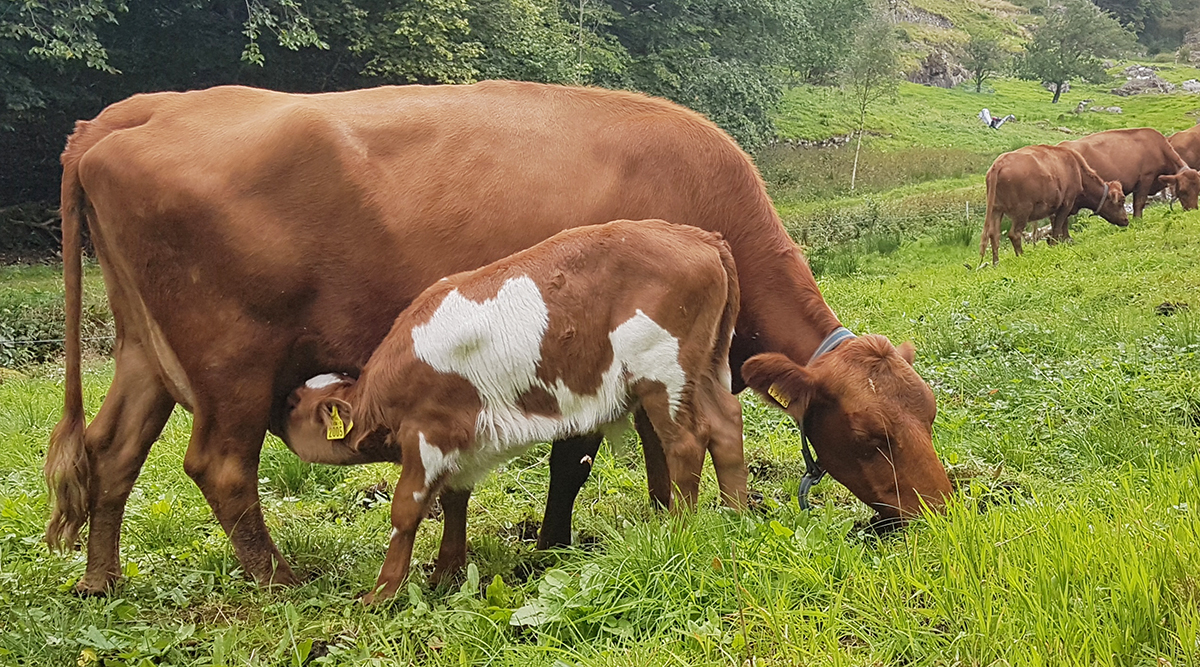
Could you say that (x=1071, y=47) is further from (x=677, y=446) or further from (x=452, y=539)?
(x=452, y=539)

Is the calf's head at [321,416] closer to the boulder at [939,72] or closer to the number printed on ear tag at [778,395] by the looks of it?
the number printed on ear tag at [778,395]

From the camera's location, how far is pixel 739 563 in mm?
2904

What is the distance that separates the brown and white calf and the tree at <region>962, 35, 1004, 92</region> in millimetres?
59940

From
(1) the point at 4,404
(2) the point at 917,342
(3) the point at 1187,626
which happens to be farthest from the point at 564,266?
(1) the point at 4,404

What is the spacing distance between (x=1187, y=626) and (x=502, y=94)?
10.6 feet

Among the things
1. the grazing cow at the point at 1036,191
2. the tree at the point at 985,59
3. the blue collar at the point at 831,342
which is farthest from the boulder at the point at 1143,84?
the blue collar at the point at 831,342

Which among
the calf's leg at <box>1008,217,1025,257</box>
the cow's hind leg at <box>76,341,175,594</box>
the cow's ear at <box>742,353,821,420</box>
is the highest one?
the cow's ear at <box>742,353,821,420</box>

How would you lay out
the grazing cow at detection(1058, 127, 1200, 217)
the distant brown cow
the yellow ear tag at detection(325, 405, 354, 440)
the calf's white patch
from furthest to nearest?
the distant brown cow, the grazing cow at detection(1058, 127, 1200, 217), the yellow ear tag at detection(325, 405, 354, 440), the calf's white patch

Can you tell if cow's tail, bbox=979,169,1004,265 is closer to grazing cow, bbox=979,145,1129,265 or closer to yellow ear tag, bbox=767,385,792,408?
grazing cow, bbox=979,145,1129,265

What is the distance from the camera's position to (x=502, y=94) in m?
4.09

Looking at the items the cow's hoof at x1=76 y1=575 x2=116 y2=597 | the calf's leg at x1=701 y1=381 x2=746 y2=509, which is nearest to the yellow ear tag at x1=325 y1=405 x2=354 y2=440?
the cow's hoof at x1=76 y1=575 x2=116 y2=597

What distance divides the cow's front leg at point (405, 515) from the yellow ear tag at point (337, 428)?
0.96 feet

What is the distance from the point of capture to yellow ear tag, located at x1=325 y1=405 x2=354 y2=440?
11.4ft

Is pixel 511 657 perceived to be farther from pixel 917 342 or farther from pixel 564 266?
pixel 917 342
